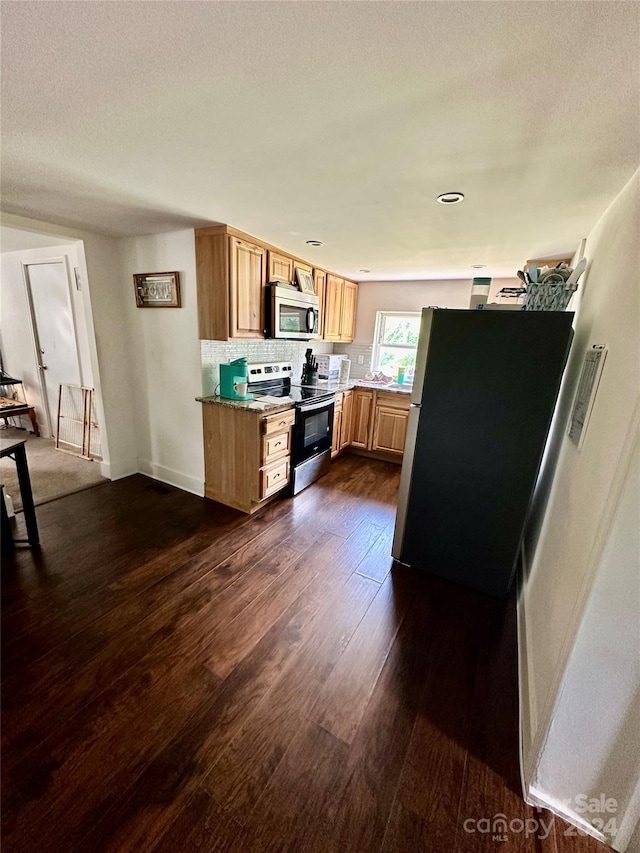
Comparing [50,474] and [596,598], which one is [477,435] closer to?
[596,598]

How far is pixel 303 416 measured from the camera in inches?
123

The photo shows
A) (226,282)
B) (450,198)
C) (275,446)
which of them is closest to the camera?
(450,198)

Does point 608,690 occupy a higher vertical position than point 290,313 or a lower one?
lower

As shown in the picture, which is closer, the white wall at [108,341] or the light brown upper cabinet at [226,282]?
the light brown upper cabinet at [226,282]

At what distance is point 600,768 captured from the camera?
108cm

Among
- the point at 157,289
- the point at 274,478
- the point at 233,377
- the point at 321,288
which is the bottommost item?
the point at 274,478

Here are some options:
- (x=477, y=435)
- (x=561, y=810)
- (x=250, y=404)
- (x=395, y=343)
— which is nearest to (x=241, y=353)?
(x=250, y=404)

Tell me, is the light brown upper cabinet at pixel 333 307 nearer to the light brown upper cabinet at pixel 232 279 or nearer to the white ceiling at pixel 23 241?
the light brown upper cabinet at pixel 232 279

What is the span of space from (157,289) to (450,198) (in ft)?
7.99

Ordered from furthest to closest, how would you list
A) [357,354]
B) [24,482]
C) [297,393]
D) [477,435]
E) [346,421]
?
[357,354]
[346,421]
[297,393]
[24,482]
[477,435]

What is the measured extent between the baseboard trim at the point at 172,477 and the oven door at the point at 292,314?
1.60 meters

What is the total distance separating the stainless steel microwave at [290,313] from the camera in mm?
2979

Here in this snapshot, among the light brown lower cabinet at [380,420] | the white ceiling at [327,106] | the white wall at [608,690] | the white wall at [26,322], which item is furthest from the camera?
the light brown lower cabinet at [380,420]

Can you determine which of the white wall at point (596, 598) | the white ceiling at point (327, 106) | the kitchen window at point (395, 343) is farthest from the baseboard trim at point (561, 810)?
the kitchen window at point (395, 343)
